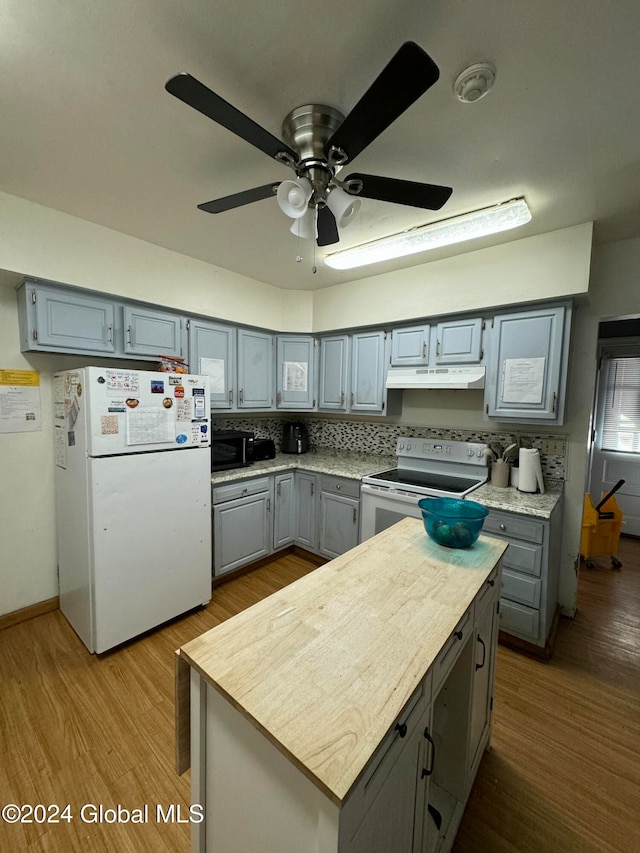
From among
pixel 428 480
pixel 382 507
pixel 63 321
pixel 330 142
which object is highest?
pixel 330 142

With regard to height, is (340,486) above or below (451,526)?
below

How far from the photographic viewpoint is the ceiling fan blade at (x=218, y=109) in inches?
33.3

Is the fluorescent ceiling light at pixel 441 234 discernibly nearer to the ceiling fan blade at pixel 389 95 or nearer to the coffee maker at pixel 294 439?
Answer: the ceiling fan blade at pixel 389 95

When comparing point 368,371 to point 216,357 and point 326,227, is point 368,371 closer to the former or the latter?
point 216,357

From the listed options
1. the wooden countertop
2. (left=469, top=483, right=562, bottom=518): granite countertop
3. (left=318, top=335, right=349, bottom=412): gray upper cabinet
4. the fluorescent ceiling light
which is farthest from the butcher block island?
(left=318, top=335, right=349, bottom=412): gray upper cabinet

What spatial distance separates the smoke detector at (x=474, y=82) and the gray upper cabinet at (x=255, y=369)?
2301 millimetres

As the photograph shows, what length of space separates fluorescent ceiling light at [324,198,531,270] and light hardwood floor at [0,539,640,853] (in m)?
2.60

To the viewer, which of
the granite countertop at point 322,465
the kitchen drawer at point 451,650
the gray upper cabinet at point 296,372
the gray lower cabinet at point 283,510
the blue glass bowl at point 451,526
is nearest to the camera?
the kitchen drawer at point 451,650

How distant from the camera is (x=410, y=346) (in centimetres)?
286

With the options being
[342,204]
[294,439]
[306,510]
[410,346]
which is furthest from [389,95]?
[294,439]

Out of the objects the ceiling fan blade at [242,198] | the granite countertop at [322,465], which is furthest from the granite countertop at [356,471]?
the ceiling fan blade at [242,198]

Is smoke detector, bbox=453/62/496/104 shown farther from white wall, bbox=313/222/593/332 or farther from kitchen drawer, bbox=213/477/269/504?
kitchen drawer, bbox=213/477/269/504

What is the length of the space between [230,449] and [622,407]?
4.46 meters

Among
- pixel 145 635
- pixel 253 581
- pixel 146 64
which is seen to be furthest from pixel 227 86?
pixel 253 581
